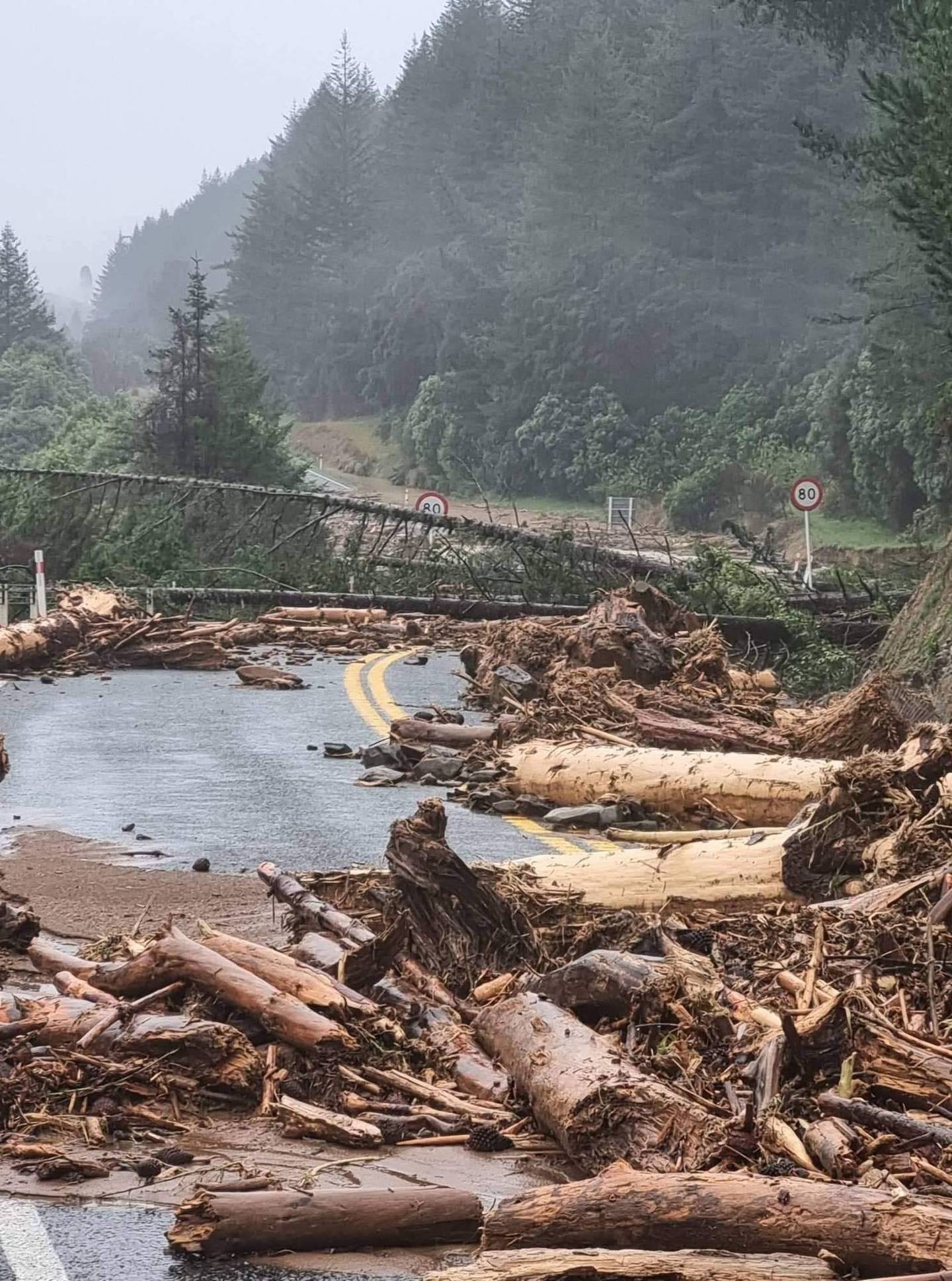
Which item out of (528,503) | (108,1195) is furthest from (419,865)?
(528,503)

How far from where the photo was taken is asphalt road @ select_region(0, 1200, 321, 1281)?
3771 mm

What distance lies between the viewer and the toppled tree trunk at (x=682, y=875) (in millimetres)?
7090

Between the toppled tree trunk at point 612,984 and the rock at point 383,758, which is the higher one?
the toppled tree trunk at point 612,984

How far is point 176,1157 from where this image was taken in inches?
176

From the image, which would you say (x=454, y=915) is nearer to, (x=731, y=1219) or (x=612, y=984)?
(x=612, y=984)

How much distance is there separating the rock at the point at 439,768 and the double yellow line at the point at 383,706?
1305 mm

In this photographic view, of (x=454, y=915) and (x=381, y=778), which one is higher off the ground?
(x=454, y=915)

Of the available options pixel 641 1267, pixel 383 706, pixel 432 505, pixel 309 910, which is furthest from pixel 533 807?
pixel 432 505

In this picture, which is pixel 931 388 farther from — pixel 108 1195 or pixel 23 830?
pixel 108 1195

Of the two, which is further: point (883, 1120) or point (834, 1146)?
point (883, 1120)

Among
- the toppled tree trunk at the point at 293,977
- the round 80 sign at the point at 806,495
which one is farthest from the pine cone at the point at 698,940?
the round 80 sign at the point at 806,495

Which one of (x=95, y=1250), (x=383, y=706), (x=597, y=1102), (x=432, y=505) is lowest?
(x=383, y=706)

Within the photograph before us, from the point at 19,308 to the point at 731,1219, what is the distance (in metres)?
122

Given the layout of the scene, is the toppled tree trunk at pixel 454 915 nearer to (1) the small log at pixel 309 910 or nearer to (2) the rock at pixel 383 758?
(1) the small log at pixel 309 910
